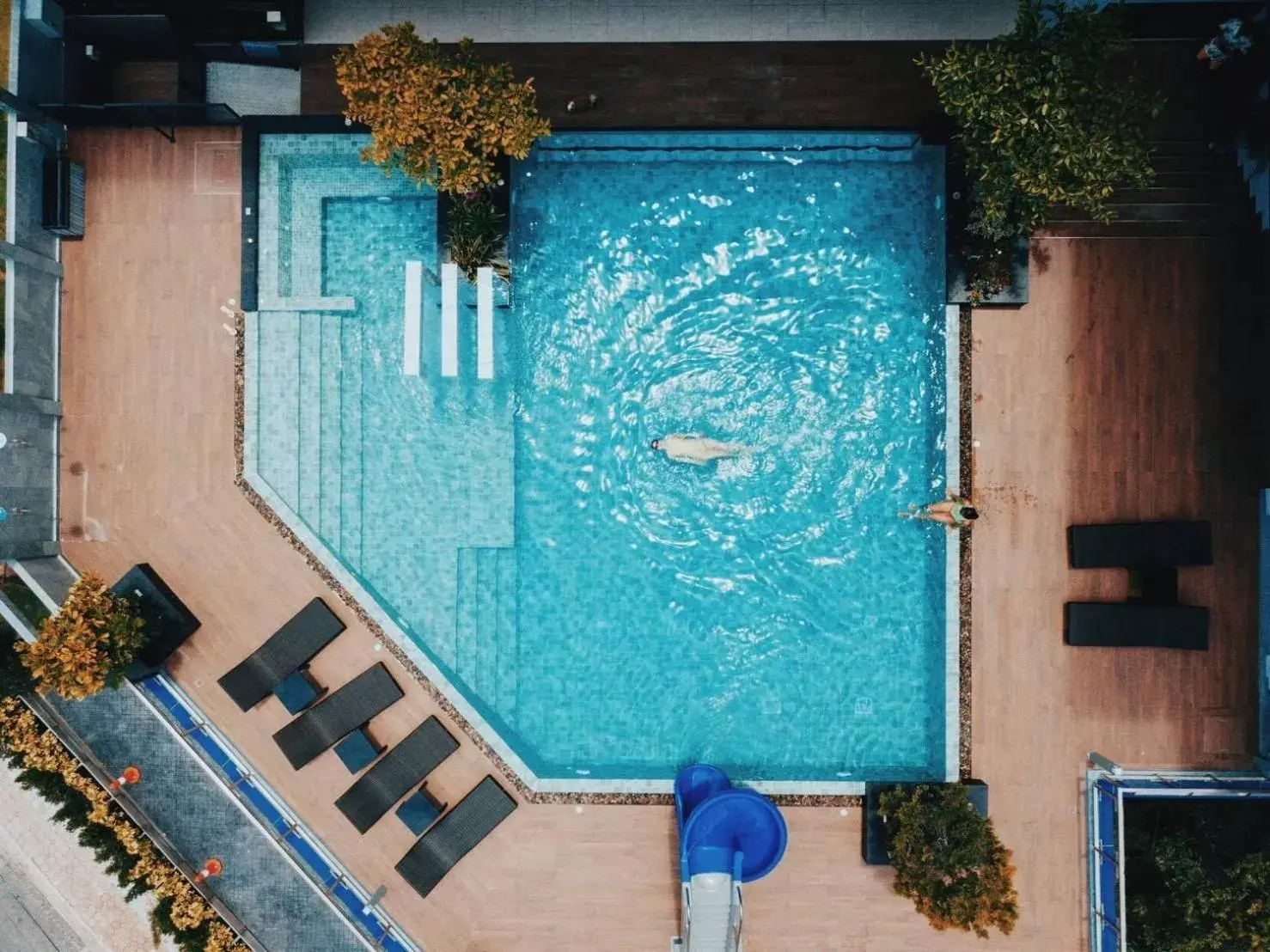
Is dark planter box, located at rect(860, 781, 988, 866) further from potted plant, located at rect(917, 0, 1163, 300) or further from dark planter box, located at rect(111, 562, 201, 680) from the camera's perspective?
dark planter box, located at rect(111, 562, 201, 680)

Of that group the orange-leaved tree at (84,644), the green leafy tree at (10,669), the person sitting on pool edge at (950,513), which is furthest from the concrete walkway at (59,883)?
the person sitting on pool edge at (950,513)

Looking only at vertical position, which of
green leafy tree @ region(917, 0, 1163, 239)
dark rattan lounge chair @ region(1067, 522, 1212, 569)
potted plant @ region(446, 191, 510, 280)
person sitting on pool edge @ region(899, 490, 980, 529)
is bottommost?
dark rattan lounge chair @ region(1067, 522, 1212, 569)

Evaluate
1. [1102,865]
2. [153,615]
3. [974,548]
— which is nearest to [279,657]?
[153,615]

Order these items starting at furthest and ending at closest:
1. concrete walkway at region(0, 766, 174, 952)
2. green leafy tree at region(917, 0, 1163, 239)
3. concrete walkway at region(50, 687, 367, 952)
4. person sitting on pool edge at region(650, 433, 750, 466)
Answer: concrete walkway at region(0, 766, 174, 952), concrete walkway at region(50, 687, 367, 952), person sitting on pool edge at region(650, 433, 750, 466), green leafy tree at region(917, 0, 1163, 239)

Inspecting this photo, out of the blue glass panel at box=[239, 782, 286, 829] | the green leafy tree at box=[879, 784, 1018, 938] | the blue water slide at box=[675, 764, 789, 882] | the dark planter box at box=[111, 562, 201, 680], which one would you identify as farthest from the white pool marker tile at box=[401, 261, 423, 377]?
the green leafy tree at box=[879, 784, 1018, 938]

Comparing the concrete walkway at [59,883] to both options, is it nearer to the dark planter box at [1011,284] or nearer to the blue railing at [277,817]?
the blue railing at [277,817]

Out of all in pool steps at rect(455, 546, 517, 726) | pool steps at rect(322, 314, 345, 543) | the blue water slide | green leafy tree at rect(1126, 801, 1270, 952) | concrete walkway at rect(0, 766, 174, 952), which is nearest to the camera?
green leafy tree at rect(1126, 801, 1270, 952)
